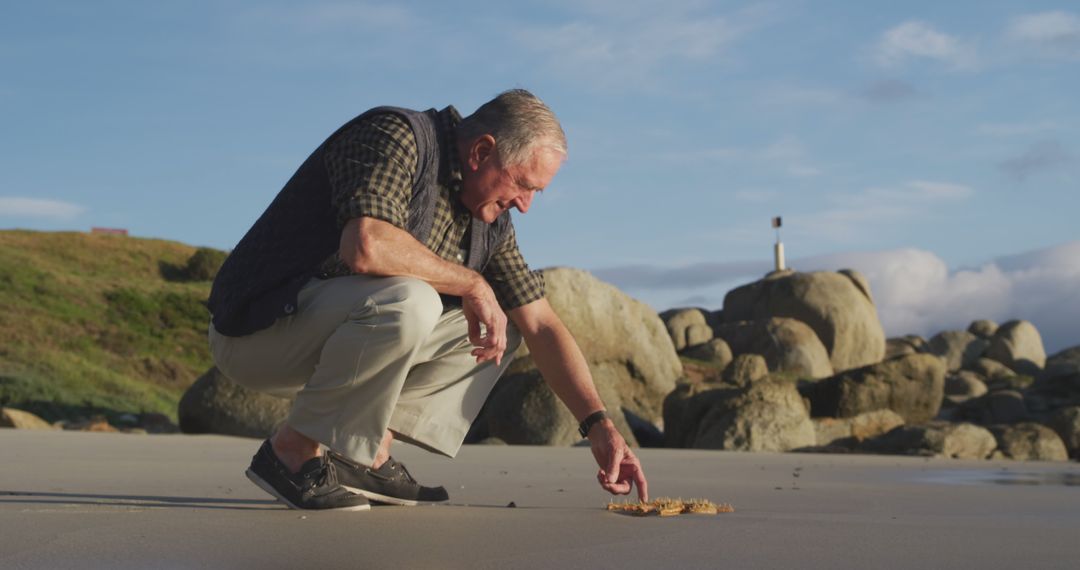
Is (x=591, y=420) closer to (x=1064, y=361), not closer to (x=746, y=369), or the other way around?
(x=746, y=369)

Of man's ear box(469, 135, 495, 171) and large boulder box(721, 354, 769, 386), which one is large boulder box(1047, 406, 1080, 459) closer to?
large boulder box(721, 354, 769, 386)

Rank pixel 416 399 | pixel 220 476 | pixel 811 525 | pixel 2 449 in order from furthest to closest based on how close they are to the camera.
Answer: pixel 2 449 < pixel 220 476 < pixel 416 399 < pixel 811 525

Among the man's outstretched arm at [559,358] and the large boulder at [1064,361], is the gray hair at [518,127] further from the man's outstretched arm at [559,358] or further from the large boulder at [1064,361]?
the large boulder at [1064,361]

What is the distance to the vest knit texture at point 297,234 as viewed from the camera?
3693mm

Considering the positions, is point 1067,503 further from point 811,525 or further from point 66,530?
point 66,530

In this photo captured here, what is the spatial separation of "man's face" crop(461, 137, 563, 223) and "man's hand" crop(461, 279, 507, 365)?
29 cm

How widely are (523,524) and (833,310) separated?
3237 centimetres

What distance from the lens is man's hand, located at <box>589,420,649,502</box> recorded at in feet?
12.1

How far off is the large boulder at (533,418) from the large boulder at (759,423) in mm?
878

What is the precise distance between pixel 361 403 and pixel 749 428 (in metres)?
8.39

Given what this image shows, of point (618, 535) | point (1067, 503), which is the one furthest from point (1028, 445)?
point (618, 535)

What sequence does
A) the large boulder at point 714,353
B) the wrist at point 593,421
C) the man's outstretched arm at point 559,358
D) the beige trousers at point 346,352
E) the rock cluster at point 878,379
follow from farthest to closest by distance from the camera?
the large boulder at point 714,353 → the rock cluster at point 878,379 → the man's outstretched arm at point 559,358 → the wrist at point 593,421 → the beige trousers at point 346,352

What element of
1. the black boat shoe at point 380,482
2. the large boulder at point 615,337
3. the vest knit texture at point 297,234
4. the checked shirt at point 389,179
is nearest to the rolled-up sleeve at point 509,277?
the checked shirt at point 389,179

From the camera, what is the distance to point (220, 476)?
5562mm
